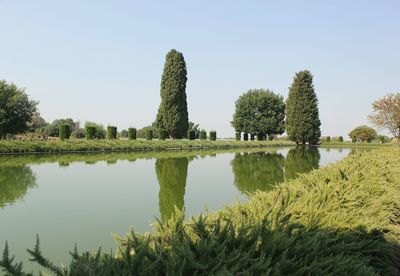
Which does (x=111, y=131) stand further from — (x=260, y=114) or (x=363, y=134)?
(x=363, y=134)

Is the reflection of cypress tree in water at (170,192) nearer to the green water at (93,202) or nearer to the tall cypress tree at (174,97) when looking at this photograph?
the green water at (93,202)

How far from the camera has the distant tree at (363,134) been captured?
6475cm

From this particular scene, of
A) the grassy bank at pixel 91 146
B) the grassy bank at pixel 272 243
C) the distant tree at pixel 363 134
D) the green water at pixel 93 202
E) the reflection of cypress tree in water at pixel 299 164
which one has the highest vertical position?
the distant tree at pixel 363 134

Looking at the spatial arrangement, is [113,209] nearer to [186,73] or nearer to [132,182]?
[132,182]

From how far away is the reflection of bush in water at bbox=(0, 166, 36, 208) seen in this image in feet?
25.7

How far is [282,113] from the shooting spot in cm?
6050

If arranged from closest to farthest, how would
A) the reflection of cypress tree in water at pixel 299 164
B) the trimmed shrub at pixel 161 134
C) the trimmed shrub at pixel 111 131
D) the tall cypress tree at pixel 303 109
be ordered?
the reflection of cypress tree in water at pixel 299 164 → the trimmed shrub at pixel 111 131 → the trimmed shrub at pixel 161 134 → the tall cypress tree at pixel 303 109

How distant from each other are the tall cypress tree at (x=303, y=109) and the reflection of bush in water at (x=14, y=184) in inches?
1669

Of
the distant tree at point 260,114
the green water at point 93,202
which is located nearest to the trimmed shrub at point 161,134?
the distant tree at point 260,114

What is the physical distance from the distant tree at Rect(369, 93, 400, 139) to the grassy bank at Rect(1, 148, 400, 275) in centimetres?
2984

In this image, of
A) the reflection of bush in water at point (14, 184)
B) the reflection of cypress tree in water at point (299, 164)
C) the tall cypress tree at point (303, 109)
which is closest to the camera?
the reflection of bush in water at point (14, 184)

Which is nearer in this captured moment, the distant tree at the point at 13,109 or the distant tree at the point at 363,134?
the distant tree at the point at 13,109

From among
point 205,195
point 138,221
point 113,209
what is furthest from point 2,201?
point 205,195

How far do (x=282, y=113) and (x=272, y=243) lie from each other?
6000 cm
